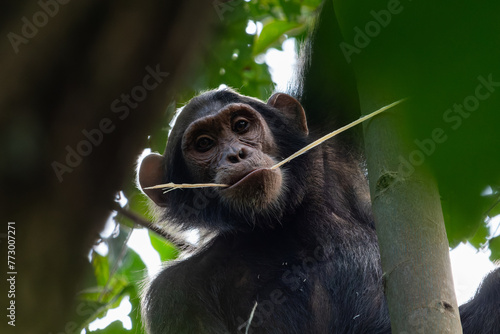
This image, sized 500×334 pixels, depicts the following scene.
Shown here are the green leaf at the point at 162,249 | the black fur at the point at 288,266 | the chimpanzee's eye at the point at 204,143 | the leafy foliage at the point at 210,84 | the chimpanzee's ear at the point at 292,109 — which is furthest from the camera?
the green leaf at the point at 162,249

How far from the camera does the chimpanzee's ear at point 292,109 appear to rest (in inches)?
273

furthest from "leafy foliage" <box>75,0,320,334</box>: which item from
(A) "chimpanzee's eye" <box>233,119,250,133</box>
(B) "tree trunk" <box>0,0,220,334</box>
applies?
(B) "tree trunk" <box>0,0,220,334</box>

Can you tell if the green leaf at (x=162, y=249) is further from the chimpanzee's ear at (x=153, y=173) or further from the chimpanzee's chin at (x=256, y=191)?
the chimpanzee's chin at (x=256, y=191)

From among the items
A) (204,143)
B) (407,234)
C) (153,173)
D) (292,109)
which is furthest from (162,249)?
(407,234)

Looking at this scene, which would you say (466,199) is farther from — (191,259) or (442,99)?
(191,259)

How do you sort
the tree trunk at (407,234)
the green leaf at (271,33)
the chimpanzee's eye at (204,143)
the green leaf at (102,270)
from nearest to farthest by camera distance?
the tree trunk at (407,234), the chimpanzee's eye at (204,143), the green leaf at (102,270), the green leaf at (271,33)

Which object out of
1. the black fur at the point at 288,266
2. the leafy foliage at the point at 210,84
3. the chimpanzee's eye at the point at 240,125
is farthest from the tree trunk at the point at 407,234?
the leafy foliage at the point at 210,84

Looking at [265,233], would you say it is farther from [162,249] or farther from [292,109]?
[162,249]

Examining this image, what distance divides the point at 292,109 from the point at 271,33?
1.80m

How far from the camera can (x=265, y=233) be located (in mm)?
6270

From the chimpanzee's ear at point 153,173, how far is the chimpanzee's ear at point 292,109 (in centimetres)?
145

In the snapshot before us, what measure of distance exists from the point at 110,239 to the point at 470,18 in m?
6.04

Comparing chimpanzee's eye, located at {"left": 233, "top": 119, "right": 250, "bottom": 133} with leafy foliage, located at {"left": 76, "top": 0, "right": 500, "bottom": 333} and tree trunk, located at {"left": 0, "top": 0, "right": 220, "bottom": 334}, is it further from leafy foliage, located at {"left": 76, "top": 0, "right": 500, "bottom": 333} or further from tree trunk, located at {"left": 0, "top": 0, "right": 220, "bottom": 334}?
tree trunk, located at {"left": 0, "top": 0, "right": 220, "bottom": 334}

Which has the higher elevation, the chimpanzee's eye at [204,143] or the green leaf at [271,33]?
the green leaf at [271,33]
